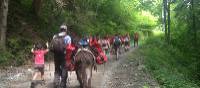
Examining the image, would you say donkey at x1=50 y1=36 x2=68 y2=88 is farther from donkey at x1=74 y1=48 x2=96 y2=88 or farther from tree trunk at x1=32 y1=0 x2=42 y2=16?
tree trunk at x1=32 y1=0 x2=42 y2=16

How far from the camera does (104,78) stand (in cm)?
1962

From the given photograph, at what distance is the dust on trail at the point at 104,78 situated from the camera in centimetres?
1744

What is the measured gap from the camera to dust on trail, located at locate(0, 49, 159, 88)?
1744 cm

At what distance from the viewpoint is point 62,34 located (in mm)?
15414

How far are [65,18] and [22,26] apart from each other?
3.99 m

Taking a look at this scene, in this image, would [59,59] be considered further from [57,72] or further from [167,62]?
[167,62]

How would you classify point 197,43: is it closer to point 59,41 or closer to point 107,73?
point 107,73

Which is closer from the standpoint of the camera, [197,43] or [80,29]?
[80,29]

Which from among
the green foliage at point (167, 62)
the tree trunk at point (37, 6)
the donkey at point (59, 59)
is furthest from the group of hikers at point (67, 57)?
the tree trunk at point (37, 6)

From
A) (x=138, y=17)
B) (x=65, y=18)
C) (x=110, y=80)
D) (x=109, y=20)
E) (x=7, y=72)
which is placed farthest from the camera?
(x=138, y=17)

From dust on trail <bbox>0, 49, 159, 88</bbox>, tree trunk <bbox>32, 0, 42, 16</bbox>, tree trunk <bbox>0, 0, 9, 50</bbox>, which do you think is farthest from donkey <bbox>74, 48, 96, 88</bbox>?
tree trunk <bbox>32, 0, 42, 16</bbox>

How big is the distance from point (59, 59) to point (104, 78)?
454cm

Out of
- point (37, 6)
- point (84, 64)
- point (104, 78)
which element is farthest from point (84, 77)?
point (37, 6)

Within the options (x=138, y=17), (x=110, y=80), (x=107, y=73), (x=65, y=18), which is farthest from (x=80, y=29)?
(x=138, y=17)
